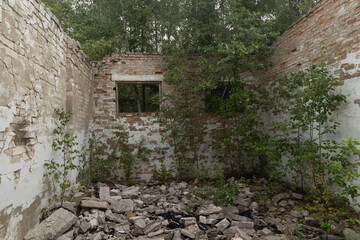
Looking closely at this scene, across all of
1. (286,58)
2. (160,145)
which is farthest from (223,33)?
(160,145)

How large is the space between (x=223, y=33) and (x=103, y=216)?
574 cm

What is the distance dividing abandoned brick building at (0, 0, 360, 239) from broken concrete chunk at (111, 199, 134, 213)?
1.20 metres

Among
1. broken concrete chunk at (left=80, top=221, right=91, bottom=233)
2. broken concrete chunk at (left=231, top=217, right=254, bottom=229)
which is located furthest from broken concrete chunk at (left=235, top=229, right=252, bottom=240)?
broken concrete chunk at (left=80, top=221, right=91, bottom=233)

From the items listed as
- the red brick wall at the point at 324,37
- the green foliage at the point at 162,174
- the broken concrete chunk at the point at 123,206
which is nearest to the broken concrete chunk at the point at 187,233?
the broken concrete chunk at the point at 123,206

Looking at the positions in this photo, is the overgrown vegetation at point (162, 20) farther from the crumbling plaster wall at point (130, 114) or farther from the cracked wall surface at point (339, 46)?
the cracked wall surface at point (339, 46)

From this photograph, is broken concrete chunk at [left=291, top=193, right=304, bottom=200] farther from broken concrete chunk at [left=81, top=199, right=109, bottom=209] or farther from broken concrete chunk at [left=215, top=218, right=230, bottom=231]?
broken concrete chunk at [left=81, top=199, right=109, bottom=209]

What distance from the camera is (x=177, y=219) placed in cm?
396

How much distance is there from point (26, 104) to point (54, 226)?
1838 mm

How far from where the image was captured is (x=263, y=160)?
22.2ft

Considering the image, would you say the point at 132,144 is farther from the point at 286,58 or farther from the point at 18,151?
the point at 286,58

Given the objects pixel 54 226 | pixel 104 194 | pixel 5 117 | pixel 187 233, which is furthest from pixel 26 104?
pixel 187 233

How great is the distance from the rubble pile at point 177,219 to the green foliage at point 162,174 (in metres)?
1.29

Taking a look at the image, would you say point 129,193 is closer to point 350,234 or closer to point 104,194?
point 104,194

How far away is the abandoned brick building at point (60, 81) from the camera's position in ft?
8.30
